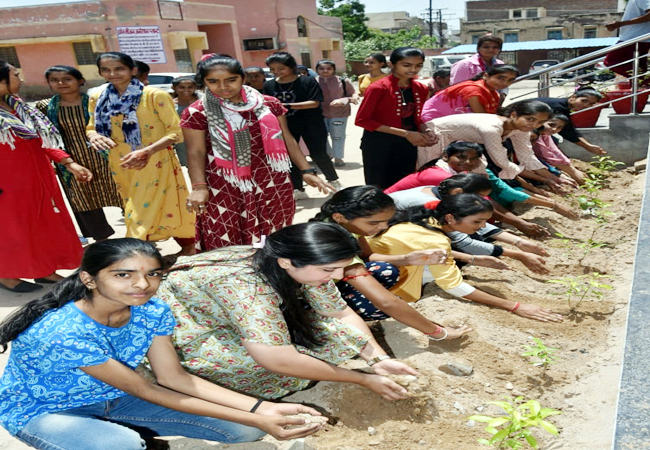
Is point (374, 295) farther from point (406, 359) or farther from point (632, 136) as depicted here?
point (632, 136)

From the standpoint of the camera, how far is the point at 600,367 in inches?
95.0

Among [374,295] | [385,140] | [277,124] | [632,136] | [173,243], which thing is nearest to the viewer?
[374,295]

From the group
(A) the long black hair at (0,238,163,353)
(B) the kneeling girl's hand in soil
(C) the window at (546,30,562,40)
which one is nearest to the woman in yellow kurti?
(A) the long black hair at (0,238,163,353)

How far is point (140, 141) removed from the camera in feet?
11.6

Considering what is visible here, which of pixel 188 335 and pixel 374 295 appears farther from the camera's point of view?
pixel 374 295

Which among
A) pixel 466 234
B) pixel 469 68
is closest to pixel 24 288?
pixel 466 234

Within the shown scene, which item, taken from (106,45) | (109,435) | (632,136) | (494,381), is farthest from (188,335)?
(106,45)

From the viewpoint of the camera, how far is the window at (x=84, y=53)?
1700cm

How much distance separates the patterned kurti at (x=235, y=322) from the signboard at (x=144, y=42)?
15.2m

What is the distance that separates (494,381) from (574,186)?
3321 mm

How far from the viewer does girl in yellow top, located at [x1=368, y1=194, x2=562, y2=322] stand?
8.89ft

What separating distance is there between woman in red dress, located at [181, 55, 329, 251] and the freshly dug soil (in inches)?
39.1

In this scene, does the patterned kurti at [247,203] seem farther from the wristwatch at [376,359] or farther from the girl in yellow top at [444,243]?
the wristwatch at [376,359]

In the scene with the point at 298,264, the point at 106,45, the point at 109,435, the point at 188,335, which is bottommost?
the point at 109,435
